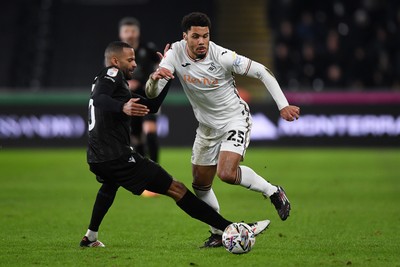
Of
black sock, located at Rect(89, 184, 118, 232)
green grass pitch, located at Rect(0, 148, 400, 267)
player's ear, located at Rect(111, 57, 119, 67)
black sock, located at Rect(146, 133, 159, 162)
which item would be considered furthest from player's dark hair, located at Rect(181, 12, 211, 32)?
black sock, located at Rect(146, 133, 159, 162)

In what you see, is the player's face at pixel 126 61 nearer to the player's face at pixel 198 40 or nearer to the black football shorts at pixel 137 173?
the player's face at pixel 198 40

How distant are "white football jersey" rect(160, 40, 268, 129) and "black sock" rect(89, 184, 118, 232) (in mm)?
1126

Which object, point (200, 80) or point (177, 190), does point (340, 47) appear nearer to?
point (200, 80)

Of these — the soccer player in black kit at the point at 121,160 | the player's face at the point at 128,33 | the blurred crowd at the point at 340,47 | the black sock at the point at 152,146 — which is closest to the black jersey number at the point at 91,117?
the soccer player in black kit at the point at 121,160

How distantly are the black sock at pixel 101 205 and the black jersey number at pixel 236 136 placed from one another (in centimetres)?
116

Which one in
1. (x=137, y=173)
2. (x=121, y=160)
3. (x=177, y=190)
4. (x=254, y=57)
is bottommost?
(x=177, y=190)

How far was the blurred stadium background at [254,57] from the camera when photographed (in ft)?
65.5

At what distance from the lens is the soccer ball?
720cm

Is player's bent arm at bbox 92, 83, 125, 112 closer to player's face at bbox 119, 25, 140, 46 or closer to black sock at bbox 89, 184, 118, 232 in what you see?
black sock at bbox 89, 184, 118, 232

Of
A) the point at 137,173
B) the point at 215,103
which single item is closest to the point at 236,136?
the point at 215,103

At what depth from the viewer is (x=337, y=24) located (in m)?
22.6

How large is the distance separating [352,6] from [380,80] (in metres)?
2.65

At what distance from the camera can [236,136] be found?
796 centimetres

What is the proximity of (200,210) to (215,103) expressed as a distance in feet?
3.67
